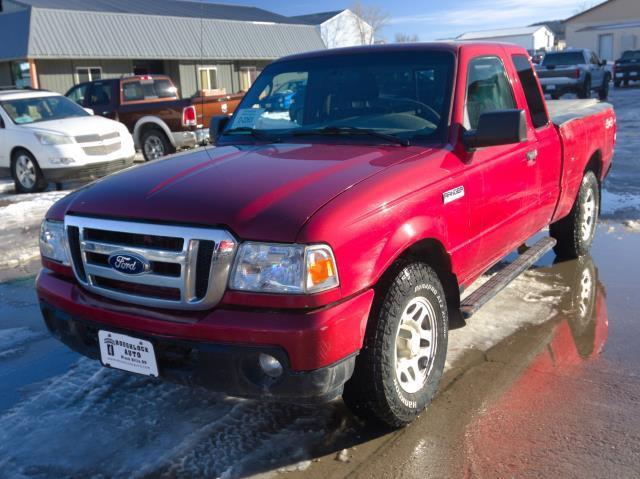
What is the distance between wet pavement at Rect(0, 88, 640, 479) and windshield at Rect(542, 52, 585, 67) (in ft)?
72.6

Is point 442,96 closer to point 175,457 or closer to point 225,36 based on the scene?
point 175,457

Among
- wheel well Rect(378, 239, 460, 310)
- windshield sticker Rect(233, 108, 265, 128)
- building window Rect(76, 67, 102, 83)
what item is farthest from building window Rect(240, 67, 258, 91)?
wheel well Rect(378, 239, 460, 310)

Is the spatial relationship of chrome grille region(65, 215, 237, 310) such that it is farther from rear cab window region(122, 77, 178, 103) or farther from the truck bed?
rear cab window region(122, 77, 178, 103)

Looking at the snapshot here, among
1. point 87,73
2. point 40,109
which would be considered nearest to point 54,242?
point 40,109

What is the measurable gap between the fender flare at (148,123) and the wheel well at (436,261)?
10576 millimetres

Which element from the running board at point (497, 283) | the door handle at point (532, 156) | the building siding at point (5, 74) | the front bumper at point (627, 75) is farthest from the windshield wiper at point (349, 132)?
the front bumper at point (627, 75)

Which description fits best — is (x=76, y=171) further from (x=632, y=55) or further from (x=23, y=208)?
(x=632, y=55)

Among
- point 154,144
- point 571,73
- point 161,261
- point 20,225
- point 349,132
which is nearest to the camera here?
point 161,261

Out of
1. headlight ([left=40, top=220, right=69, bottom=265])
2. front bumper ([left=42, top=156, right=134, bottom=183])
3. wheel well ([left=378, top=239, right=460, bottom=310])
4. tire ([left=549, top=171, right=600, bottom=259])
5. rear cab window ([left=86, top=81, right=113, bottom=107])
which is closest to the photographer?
wheel well ([left=378, top=239, right=460, bottom=310])

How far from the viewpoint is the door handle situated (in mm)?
4358

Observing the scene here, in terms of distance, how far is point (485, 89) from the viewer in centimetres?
420

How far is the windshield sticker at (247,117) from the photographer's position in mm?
4383

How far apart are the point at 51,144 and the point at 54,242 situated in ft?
26.7

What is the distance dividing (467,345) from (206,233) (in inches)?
87.9
